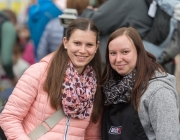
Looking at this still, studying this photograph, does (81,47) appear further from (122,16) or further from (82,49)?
(122,16)

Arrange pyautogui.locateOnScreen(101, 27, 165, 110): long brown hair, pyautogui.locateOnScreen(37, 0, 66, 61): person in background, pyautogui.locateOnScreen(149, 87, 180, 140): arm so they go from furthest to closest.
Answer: pyautogui.locateOnScreen(37, 0, 66, 61): person in background, pyautogui.locateOnScreen(101, 27, 165, 110): long brown hair, pyautogui.locateOnScreen(149, 87, 180, 140): arm

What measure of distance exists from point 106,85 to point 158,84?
0.46m

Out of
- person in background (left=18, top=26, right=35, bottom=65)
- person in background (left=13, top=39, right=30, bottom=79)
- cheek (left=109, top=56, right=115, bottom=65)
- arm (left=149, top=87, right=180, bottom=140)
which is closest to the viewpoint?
arm (left=149, top=87, right=180, bottom=140)

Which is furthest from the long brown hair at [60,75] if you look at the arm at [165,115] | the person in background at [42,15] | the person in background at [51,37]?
the person in background at [42,15]

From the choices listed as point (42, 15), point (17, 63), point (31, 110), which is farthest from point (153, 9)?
point (17, 63)

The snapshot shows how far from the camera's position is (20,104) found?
3.26m

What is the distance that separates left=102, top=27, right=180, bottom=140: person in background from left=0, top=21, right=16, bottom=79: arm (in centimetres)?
271

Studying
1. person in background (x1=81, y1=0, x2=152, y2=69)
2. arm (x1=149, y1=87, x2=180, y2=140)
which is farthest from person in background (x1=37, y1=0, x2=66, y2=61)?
arm (x1=149, y1=87, x2=180, y2=140)

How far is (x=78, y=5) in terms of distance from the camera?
16.5 ft

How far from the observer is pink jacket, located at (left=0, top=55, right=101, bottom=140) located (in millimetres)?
3256

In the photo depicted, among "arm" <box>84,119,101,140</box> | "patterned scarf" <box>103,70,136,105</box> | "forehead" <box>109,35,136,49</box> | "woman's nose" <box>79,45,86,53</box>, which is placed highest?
"forehead" <box>109,35,136,49</box>

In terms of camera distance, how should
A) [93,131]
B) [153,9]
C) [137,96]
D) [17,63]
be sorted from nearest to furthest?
[137,96], [93,131], [153,9], [17,63]

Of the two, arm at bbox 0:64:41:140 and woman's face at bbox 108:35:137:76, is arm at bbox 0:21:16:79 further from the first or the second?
woman's face at bbox 108:35:137:76

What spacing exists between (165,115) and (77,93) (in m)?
0.69
